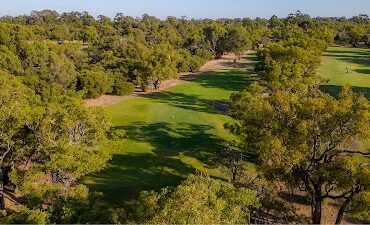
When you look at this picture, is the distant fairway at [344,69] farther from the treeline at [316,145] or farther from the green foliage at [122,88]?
the treeline at [316,145]

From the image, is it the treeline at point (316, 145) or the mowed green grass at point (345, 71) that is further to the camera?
the mowed green grass at point (345, 71)

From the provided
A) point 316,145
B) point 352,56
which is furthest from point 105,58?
point 352,56

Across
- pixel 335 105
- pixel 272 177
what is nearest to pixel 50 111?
pixel 272 177

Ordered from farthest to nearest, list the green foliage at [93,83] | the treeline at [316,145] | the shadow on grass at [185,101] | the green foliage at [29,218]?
the green foliage at [93,83] < the shadow on grass at [185,101] < the treeline at [316,145] < the green foliage at [29,218]

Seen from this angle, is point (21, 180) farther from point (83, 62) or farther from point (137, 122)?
point (83, 62)

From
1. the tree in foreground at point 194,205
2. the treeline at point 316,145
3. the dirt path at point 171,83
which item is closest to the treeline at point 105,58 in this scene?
the dirt path at point 171,83

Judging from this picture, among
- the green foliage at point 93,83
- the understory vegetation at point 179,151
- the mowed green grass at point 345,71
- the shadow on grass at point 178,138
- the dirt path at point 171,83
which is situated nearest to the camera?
the understory vegetation at point 179,151

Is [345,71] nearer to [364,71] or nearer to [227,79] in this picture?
[364,71]
